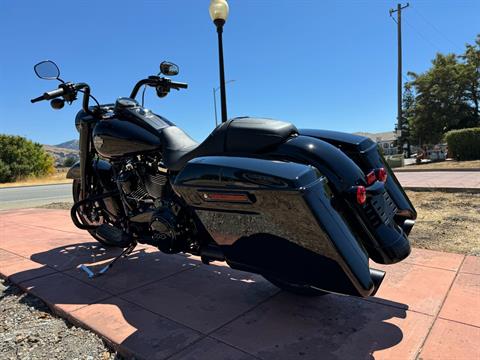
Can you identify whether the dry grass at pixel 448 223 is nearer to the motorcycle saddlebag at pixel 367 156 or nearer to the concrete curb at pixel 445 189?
the concrete curb at pixel 445 189

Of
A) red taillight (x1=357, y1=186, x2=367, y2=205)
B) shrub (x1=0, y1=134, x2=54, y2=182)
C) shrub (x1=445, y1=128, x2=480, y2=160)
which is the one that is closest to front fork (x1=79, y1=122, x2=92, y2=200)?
red taillight (x1=357, y1=186, x2=367, y2=205)

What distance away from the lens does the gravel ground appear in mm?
2043

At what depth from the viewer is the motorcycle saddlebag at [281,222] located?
166 centimetres

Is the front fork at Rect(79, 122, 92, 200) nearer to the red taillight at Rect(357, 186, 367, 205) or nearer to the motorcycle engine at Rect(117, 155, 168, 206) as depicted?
the motorcycle engine at Rect(117, 155, 168, 206)

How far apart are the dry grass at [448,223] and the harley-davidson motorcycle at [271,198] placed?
5.16 ft

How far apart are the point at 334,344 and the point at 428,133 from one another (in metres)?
29.8

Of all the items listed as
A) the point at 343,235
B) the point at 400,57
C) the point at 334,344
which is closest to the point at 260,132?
the point at 343,235

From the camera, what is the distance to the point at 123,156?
304 cm

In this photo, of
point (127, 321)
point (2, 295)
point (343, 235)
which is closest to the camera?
point (343, 235)

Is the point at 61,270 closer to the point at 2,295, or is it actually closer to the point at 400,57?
the point at 2,295

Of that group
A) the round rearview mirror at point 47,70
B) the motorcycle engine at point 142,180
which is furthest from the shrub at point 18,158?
the motorcycle engine at point 142,180

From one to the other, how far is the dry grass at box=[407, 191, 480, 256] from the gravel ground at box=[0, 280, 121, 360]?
3.06m

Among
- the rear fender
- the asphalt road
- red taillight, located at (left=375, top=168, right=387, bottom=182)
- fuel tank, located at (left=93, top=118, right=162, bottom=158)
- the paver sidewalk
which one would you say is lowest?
the asphalt road

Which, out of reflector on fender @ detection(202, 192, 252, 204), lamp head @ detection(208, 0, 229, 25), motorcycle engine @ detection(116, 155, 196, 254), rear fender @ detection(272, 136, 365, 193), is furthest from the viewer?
lamp head @ detection(208, 0, 229, 25)
